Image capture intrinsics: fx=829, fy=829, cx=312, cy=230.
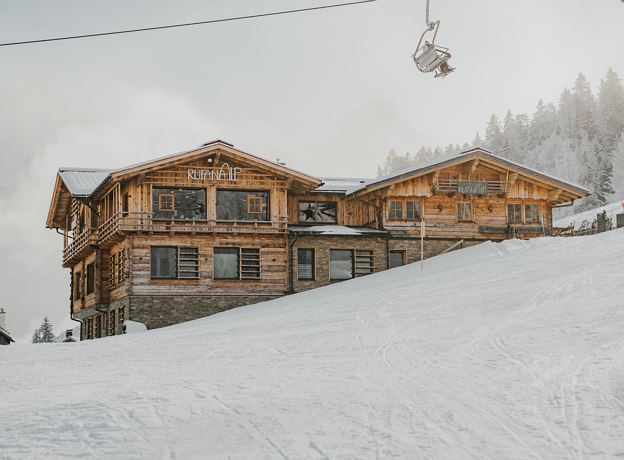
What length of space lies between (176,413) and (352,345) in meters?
6.63

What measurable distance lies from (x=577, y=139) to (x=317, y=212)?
98.7 metres

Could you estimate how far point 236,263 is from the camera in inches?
1389

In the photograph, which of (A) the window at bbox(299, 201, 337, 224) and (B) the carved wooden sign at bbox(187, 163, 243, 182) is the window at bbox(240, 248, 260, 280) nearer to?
(B) the carved wooden sign at bbox(187, 163, 243, 182)

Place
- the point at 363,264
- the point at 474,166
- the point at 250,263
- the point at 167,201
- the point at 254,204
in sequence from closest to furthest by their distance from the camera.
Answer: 1. the point at 167,201
2. the point at 250,263
3. the point at 254,204
4. the point at 363,264
5. the point at 474,166

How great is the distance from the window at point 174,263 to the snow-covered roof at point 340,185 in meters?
6.83

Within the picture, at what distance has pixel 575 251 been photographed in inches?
1140

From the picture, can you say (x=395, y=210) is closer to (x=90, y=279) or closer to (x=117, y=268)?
(x=117, y=268)

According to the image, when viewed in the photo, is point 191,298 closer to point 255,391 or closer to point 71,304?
point 71,304

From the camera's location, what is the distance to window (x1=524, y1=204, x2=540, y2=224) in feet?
132

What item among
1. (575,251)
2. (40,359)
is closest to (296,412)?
(40,359)

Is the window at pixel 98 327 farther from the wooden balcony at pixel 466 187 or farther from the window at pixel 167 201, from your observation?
the wooden balcony at pixel 466 187

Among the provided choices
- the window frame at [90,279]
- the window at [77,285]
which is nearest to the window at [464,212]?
the window frame at [90,279]

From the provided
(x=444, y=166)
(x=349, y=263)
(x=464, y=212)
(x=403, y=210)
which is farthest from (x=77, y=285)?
(x=464, y=212)

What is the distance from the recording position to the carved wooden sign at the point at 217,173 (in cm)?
3503
